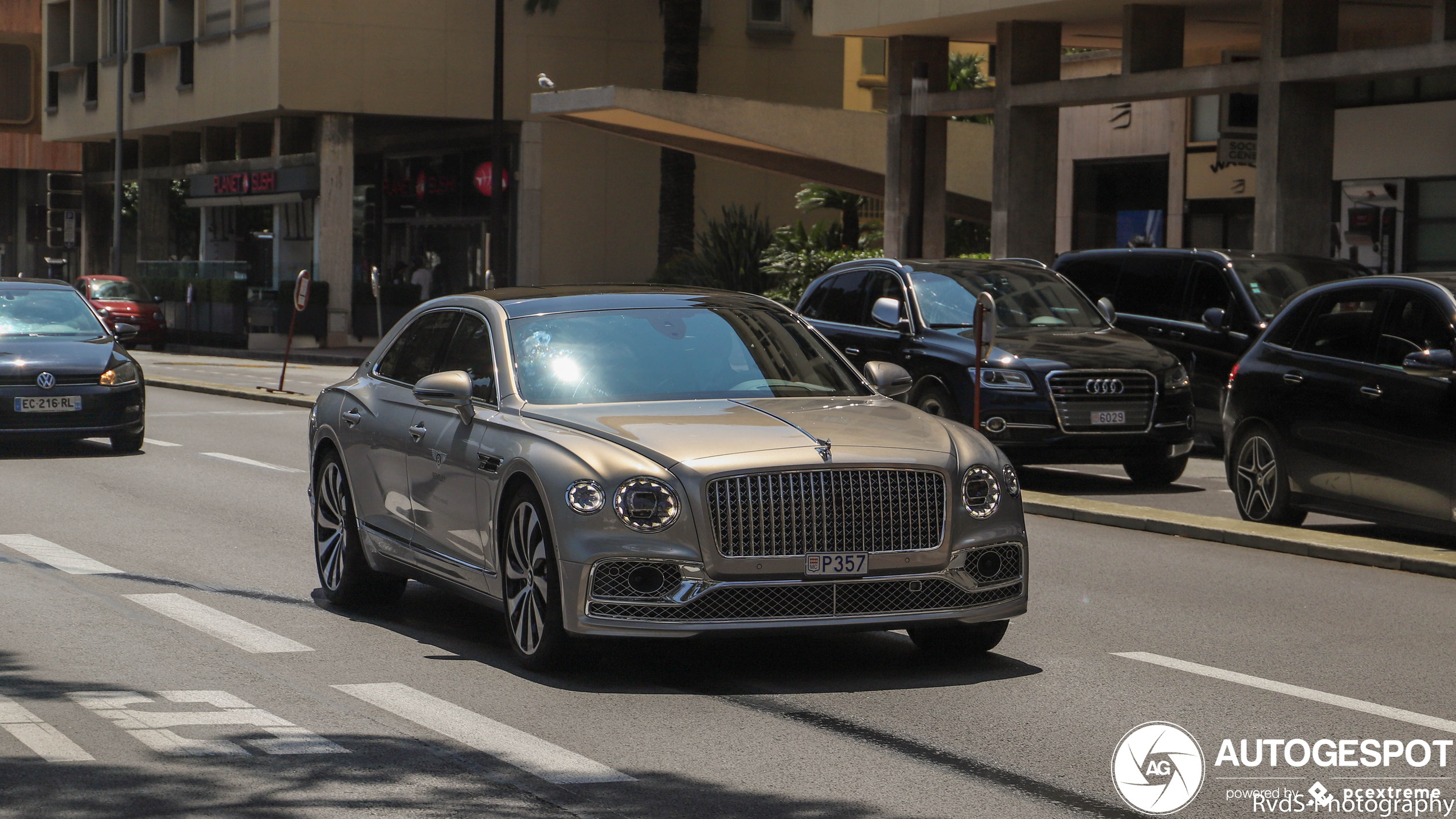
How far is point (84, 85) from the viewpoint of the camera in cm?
6056

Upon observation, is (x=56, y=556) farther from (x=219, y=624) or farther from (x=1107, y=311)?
(x=1107, y=311)

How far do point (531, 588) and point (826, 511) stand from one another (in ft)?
3.91

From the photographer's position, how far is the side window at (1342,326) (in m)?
12.2

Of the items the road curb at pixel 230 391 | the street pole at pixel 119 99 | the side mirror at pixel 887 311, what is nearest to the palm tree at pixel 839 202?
the road curb at pixel 230 391

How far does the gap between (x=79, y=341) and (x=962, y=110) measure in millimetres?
16381

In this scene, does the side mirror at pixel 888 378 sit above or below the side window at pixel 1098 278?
below

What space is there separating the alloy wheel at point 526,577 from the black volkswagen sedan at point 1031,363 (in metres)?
7.35

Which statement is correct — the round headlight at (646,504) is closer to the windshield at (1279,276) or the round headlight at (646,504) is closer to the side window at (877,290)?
the side window at (877,290)

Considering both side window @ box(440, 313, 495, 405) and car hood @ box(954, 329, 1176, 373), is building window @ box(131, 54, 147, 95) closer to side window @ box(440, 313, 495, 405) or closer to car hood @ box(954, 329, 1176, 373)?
car hood @ box(954, 329, 1176, 373)

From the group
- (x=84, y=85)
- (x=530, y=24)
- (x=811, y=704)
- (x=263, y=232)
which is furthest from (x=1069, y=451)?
(x=84, y=85)

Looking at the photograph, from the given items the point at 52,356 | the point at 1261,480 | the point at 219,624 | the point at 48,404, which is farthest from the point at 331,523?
the point at 52,356

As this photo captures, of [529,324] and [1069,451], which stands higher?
[529,324]

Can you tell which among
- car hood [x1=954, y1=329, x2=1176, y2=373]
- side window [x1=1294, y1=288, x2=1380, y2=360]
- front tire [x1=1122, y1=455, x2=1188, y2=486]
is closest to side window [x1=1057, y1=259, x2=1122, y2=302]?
car hood [x1=954, y1=329, x2=1176, y2=373]

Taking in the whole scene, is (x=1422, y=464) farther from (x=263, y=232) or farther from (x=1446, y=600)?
(x=263, y=232)
